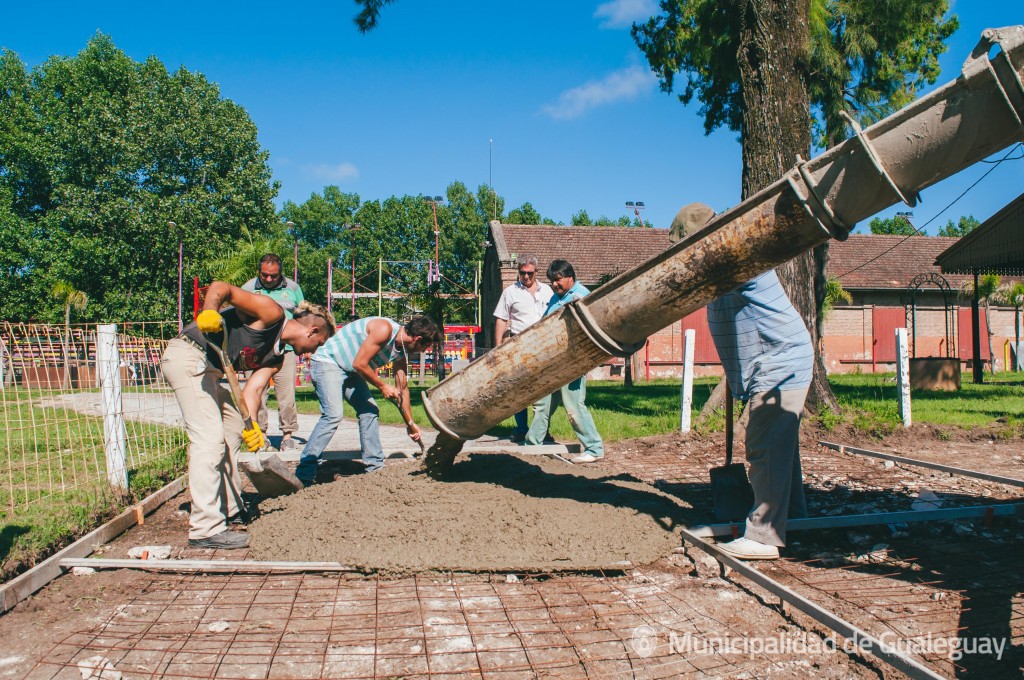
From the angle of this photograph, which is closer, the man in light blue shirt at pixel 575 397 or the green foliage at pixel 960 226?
the man in light blue shirt at pixel 575 397

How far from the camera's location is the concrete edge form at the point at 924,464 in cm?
517

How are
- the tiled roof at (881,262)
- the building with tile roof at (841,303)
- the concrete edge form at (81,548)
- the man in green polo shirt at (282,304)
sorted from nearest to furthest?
the concrete edge form at (81,548) < the man in green polo shirt at (282,304) < the building with tile roof at (841,303) < the tiled roof at (881,262)

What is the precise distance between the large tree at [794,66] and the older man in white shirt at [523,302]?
2.88 meters

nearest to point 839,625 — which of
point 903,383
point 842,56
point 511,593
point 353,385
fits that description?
point 511,593

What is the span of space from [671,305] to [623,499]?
166cm

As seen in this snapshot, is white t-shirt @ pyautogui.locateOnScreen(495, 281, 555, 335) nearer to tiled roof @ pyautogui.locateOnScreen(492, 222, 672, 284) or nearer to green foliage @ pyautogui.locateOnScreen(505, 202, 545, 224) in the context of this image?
tiled roof @ pyautogui.locateOnScreen(492, 222, 672, 284)

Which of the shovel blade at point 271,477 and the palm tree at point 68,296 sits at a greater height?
the palm tree at point 68,296

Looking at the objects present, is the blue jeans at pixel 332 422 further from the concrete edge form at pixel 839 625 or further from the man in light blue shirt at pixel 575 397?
the concrete edge form at pixel 839 625

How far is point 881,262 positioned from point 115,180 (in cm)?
3312

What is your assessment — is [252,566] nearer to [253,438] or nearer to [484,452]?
[253,438]

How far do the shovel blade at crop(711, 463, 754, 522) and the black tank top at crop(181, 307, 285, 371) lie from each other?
3.09 metres

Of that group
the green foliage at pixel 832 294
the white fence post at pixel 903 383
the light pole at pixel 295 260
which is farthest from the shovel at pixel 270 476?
the light pole at pixel 295 260

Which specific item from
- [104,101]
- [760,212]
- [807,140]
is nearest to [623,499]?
[760,212]

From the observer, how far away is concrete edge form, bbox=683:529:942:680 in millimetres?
2281
